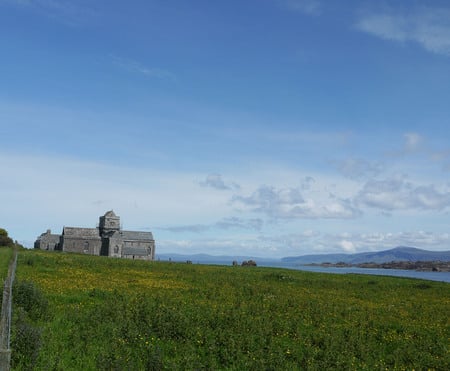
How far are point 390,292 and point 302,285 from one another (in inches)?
331

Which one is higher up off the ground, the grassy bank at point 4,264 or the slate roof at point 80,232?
the slate roof at point 80,232

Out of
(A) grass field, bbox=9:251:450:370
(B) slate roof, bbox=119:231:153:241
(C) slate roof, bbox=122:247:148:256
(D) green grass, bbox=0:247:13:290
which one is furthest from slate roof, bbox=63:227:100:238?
(A) grass field, bbox=9:251:450:370

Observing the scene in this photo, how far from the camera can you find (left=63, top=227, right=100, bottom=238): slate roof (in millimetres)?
119438

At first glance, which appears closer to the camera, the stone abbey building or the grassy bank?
the grassy bank

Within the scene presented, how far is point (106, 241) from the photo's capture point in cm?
11700

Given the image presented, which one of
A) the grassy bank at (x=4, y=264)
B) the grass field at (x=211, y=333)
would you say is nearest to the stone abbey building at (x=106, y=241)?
the grassy bank at (x=4, y=264)

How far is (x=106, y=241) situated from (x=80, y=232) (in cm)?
901

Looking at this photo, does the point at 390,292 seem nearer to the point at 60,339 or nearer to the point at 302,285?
the point at 302,285

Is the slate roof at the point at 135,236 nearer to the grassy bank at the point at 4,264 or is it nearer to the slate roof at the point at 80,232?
the slate roof at the point at 80,232

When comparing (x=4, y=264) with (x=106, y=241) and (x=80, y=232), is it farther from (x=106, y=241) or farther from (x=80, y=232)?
(x=80, y=232)

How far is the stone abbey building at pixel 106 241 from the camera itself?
11719 cm

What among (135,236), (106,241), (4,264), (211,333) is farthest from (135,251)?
(211,333)

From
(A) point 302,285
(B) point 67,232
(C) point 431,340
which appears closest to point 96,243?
(B) point 67,232

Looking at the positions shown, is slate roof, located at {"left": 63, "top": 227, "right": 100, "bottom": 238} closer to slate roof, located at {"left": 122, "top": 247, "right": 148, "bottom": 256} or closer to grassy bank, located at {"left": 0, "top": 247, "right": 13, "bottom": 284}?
slate roof, located at {"left": 122, "top": 247, "right": 148, "bottom": 256}
